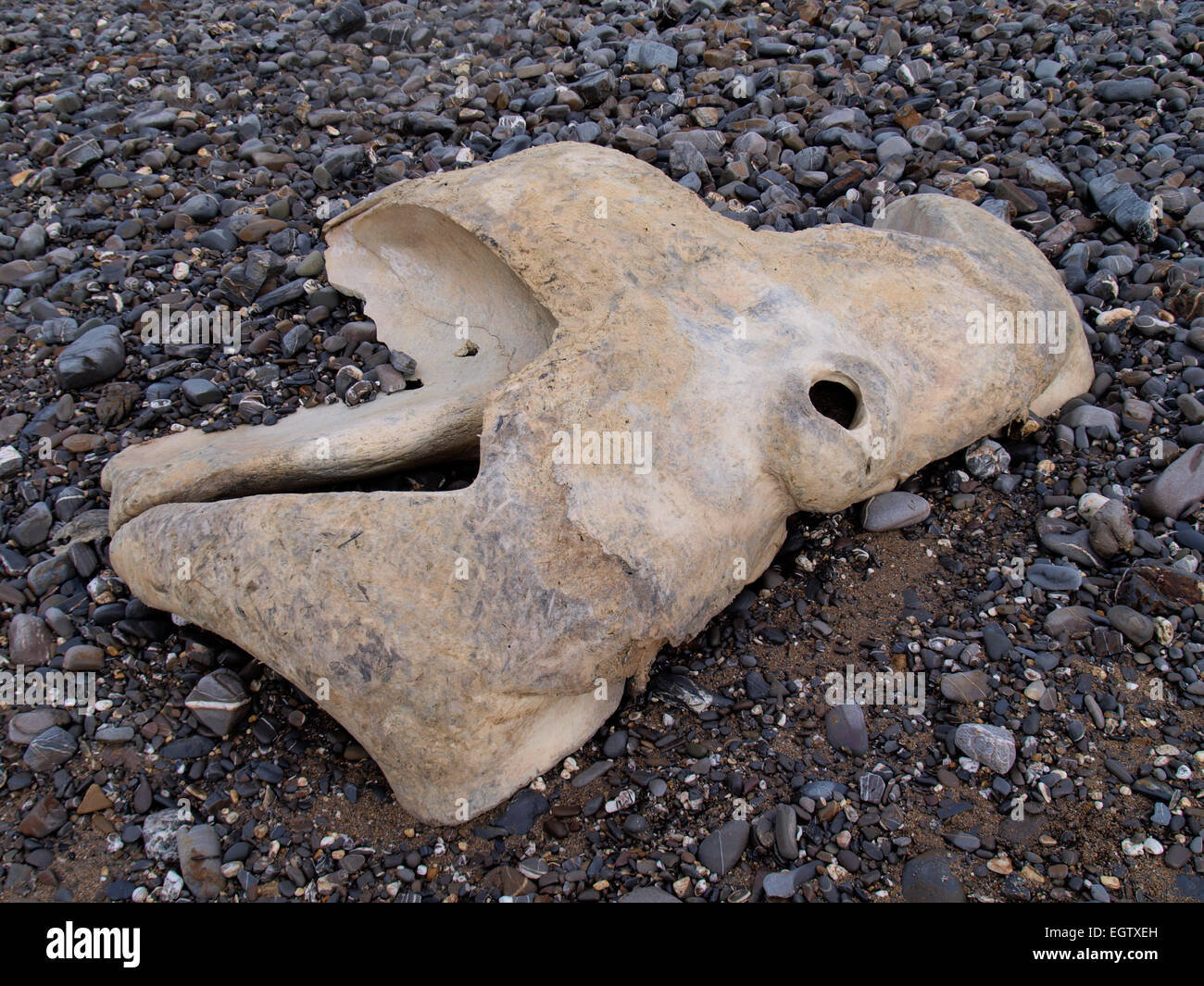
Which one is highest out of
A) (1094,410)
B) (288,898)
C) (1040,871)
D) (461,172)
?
(461,172)

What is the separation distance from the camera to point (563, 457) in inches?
110

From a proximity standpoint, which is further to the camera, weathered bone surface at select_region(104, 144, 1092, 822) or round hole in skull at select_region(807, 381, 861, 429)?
round hole in skull at select_region(807, 381, 861, 429)

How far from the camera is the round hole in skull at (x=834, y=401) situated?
337 centimetres

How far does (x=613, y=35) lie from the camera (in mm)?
6273

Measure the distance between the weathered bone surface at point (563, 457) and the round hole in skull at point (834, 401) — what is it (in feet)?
0.49

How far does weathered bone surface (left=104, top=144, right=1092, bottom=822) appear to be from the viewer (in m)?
2.72

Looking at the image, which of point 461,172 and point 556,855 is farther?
point 461,172

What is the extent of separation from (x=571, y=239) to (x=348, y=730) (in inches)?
69.0

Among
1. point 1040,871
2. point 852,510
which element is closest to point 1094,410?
point 852,510

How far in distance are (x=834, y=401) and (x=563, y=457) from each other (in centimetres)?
112

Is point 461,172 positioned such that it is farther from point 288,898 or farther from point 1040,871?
point 1040,871

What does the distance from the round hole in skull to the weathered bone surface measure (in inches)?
5.9

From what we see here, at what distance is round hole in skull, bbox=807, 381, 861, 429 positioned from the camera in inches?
132

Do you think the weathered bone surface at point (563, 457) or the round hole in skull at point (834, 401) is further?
the round hole in skull at point (834, 401)
